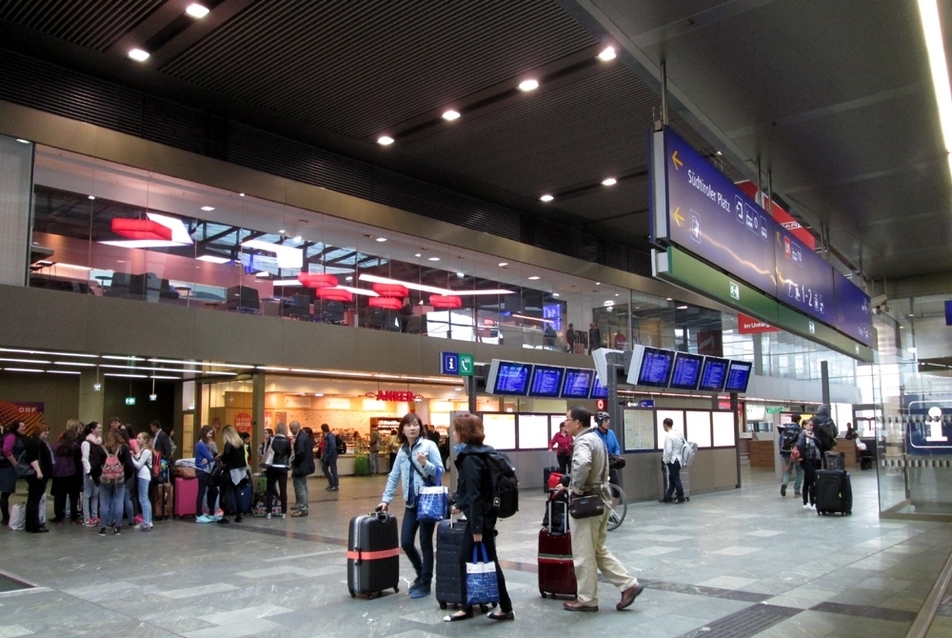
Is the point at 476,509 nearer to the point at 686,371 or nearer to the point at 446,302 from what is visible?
the point at 686,371

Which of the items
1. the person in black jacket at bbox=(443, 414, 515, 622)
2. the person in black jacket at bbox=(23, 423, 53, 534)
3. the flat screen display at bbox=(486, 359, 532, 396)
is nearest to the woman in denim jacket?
the person in black jacket at bbox=(443, 414, 515, 622)

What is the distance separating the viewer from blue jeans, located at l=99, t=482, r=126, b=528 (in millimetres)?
11883

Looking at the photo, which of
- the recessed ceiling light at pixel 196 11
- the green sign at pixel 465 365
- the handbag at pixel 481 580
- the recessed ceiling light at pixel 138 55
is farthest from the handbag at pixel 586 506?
the recessed ceiling light at pixel 138 55

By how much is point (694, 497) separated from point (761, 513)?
3432 millimetres

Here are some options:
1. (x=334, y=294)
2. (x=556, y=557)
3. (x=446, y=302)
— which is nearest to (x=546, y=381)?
(x=446, y=302)

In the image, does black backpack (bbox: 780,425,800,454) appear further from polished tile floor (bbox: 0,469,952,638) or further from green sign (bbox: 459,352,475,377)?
green sign (bbox: 459,352,475,377)

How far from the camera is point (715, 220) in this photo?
253 inches

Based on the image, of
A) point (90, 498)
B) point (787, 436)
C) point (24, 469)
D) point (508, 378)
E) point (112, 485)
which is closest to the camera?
point (112, 485)

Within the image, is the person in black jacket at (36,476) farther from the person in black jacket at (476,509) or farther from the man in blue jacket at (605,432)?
the person in black jacket at (476,509)

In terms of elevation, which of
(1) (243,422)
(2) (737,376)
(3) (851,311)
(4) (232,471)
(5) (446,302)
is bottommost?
(4) (232,471)

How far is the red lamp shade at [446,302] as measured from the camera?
65.8 feet

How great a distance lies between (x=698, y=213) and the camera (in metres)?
6.15

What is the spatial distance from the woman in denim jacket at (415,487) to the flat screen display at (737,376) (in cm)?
1298

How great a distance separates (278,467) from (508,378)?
529cm
